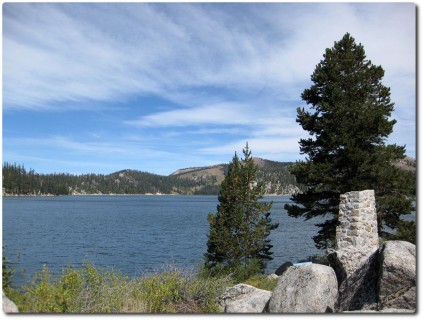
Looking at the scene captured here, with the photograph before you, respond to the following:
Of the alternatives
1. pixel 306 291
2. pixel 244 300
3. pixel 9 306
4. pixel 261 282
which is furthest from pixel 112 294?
pixel 261 282

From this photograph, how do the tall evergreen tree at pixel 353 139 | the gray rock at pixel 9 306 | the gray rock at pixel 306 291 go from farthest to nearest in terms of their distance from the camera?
1. the tall evergreen tree at pixel 353 139
2. the gray rock at pixel 306 291
3. the gray rock at pixel 9 306

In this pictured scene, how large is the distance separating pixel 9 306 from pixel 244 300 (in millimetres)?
4516

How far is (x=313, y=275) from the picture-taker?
23.8 ft

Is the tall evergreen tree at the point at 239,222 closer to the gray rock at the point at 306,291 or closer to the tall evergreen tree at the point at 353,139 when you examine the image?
the tall evergreen tree at the point at 353,139

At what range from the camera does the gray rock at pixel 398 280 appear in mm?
6734

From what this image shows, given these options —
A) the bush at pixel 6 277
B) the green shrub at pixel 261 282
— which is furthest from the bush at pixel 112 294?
the green shrub at pixel 261 282

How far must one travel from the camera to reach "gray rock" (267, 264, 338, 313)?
695 centimetres

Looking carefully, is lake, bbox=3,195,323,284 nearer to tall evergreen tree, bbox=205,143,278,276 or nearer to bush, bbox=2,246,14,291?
tall evergreen tree, bbox=205,143,278,276

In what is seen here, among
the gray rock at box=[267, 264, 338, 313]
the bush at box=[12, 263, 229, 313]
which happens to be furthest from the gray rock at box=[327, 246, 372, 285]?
the bush at box=[12, 263, 229, 313]

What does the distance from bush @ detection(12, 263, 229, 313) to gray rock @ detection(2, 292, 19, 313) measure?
10 centimetres

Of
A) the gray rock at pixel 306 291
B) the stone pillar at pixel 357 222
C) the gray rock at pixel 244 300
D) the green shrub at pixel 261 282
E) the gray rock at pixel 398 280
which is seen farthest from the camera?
the green shrub at pixel 261 282

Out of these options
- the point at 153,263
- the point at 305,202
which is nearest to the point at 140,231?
the point at 153,263

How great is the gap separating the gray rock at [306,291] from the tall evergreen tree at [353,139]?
8656 millimetres

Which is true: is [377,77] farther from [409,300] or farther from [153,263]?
[153,263]
